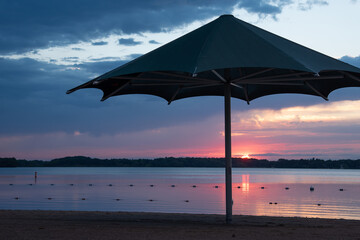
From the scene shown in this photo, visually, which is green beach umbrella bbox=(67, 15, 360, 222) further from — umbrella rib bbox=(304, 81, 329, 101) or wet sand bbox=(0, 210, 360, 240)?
wet sand bbox=(0, 210, 360, 240)

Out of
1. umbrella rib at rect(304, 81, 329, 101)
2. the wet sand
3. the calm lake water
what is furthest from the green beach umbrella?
the calm lake water

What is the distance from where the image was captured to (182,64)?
8328 mm

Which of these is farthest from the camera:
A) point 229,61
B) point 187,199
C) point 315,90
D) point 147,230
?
point 187,199

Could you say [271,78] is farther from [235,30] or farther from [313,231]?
[313,231]

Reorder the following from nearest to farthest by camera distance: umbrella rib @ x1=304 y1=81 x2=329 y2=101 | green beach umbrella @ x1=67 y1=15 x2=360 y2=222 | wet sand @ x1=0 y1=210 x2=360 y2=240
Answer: green beach umbrella @ x1=67 y1=15 x2=360 y2=222 < wet sand @ x1=0 y1=210 x2=360 y2=240 < umbrella rib @ x1=304 y1=81 x2=329 y2=101

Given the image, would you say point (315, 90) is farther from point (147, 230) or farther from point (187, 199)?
point (187, 199)

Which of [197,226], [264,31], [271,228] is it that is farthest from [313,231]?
[264,31]

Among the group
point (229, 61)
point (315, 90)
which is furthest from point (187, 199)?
point (229, 61)

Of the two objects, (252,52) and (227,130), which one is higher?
(252,52)

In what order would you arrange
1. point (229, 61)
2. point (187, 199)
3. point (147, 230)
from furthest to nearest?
point (187, 199) → point (147, 230) → point (229, 61)

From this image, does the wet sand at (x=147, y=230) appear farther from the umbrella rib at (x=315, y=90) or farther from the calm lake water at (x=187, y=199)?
the calm lake water at (x=187, y=199)

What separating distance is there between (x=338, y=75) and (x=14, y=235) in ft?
25.3

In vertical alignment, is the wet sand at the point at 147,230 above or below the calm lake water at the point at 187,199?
above

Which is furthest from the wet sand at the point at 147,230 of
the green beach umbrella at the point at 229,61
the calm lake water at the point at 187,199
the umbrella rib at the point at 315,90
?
the calm lake water at the point at 187,199
